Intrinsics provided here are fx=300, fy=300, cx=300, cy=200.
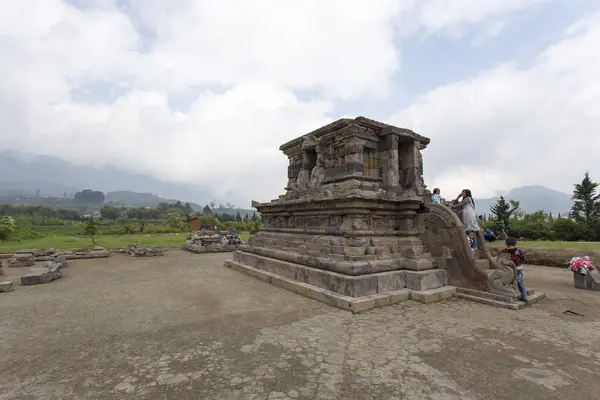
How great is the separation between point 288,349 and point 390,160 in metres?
6.58

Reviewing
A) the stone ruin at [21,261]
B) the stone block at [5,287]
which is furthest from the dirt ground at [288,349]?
the stone ruin at [21,261]

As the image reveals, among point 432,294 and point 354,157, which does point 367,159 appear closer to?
point 354,157

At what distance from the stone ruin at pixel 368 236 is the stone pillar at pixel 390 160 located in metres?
0.03

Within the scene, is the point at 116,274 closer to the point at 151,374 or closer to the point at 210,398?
the point at 151,374

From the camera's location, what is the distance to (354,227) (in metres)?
7.58

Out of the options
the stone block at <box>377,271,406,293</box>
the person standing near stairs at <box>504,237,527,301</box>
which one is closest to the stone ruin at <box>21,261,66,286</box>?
the stone block at <box>377,271,406,293</box>

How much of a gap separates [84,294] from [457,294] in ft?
28.6

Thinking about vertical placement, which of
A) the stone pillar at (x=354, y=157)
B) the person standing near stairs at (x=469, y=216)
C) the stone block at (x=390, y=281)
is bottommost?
the stone block at (x=390, y=281)

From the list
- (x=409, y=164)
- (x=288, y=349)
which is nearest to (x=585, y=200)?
(x=409, y=164)

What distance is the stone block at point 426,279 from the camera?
6711mm

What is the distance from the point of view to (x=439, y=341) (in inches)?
166

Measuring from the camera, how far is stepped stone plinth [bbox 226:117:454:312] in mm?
6578

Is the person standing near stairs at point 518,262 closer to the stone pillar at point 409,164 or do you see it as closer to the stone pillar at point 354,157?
the stone pillar at point 409,164

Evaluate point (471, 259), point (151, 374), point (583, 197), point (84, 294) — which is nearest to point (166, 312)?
point (151, 374)
